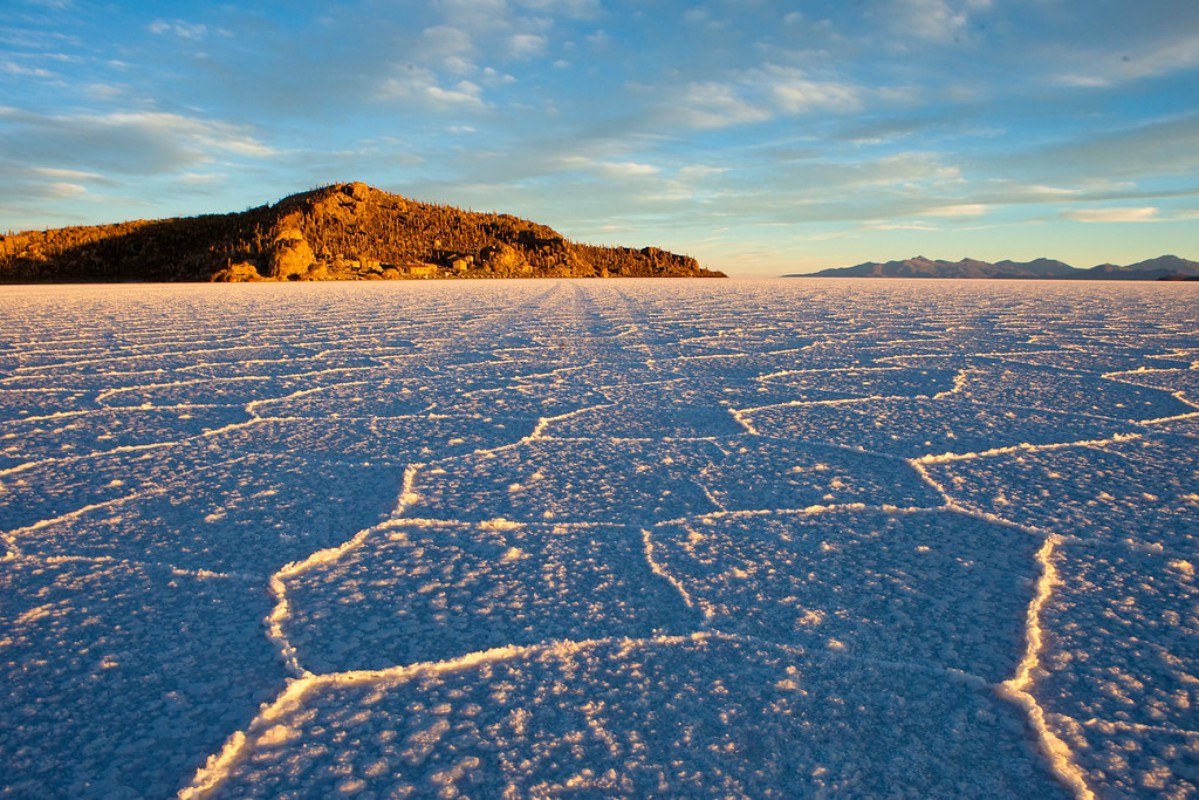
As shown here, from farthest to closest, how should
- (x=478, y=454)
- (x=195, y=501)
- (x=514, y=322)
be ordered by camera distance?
(x=514, y=322)
(x=478, y=454)
(x=195, y=501)

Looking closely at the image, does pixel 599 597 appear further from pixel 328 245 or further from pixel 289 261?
pixel 328 245

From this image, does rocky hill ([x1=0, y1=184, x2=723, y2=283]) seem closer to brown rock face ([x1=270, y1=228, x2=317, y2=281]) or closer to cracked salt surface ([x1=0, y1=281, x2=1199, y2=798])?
brown rock face ([x1=270, y1=228, x2=317, y2=281])

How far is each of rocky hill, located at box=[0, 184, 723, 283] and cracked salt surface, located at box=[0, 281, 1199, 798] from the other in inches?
1163

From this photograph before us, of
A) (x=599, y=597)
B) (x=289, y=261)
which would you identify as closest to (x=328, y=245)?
(x=289, y=261)

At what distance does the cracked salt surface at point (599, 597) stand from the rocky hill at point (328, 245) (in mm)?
29535

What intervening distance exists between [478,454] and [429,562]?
84 cm

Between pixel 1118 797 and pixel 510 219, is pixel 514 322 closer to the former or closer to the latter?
pixel 1118 797

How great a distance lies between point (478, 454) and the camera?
2.37 m

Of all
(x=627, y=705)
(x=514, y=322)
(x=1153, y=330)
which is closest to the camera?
(x=627, y=705)

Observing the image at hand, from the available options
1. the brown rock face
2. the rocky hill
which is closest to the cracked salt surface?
the brown rock face

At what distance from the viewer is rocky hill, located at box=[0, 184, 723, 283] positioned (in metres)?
36.4

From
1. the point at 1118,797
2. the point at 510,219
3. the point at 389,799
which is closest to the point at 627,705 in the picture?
the point at 389,799

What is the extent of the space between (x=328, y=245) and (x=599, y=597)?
42.0 meters

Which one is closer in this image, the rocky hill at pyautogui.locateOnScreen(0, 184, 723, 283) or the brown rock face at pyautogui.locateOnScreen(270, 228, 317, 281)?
the brown rock face at pyautogui.locateOnScreen(270, 228, 317, 281)
